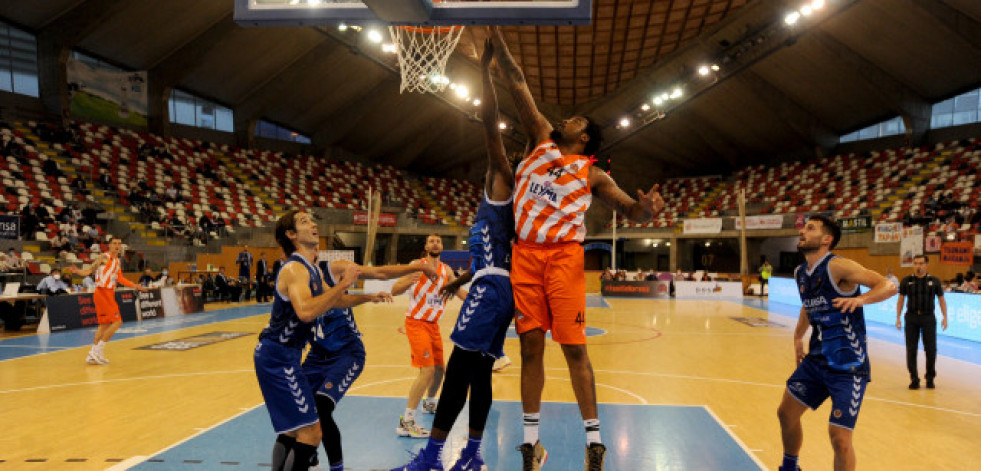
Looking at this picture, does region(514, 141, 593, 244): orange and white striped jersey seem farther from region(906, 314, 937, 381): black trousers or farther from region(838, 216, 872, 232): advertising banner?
region(838, 216, 872, 232): advertising banner

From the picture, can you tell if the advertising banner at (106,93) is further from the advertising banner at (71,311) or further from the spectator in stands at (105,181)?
the advertising banner at (71,311)

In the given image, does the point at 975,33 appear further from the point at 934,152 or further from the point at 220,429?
the point at 220,429

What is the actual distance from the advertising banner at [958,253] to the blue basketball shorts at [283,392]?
1807cm

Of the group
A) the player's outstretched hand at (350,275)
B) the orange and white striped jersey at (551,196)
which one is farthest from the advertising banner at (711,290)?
the player's outstretched hand at (350,275)

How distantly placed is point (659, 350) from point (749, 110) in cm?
2519

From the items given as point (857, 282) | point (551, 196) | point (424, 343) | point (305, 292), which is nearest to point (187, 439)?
point (424, 343)

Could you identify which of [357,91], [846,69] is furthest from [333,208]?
[846,69]

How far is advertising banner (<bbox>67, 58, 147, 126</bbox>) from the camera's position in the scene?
2389cm

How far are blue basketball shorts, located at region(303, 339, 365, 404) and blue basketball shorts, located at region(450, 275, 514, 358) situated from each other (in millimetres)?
933

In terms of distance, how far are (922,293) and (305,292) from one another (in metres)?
8.51

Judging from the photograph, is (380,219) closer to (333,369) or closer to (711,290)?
(711,290)

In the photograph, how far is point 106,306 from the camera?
9539mm

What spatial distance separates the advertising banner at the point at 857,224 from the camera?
1051 inches

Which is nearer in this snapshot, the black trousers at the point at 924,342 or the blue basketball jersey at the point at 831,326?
the blue basketball jersey at the point at 831,326
